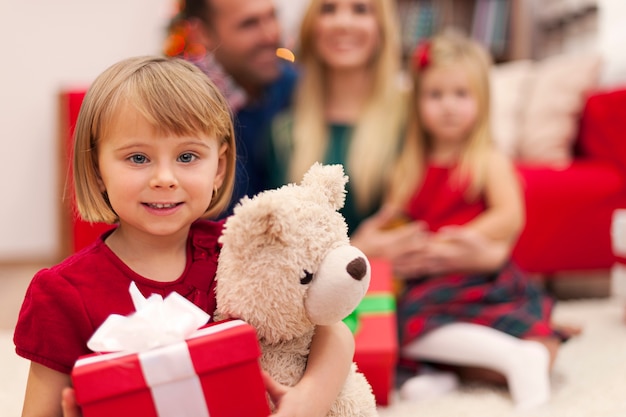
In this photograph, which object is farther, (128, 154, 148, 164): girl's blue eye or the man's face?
the man's face

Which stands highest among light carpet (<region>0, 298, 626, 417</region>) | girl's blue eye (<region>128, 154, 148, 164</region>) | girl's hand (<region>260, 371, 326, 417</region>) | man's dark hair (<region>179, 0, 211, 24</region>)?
man's dark hair (<region>179, 0, 211, 24</region>)

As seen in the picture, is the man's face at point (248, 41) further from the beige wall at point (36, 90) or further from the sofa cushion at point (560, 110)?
the beige wall at point (36, 90)

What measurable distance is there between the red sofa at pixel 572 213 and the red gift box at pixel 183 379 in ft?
4.68

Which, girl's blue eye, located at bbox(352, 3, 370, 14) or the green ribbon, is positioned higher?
girl's blue eye, located at bbox(352, 3, 370, 14)

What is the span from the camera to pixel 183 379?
51cm

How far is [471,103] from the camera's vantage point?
1336 mm

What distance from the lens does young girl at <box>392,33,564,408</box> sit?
3.85 ft

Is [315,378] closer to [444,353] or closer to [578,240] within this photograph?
[444,353]

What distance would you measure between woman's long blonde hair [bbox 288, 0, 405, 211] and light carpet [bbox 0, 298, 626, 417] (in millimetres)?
441

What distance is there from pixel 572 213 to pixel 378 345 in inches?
40.3

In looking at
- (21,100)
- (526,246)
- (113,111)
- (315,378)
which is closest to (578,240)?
(526,246)

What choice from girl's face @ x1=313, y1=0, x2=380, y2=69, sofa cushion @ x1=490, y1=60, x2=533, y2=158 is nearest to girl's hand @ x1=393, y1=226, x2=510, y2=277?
girl's face @ x1=313, y1=0, x2=380, y2=69

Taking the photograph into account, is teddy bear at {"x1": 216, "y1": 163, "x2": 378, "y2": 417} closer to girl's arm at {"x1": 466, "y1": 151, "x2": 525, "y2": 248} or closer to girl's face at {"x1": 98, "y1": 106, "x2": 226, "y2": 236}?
girl's face at {"x1": 98, "y1": 106, "x2": 226, "y2": 236}

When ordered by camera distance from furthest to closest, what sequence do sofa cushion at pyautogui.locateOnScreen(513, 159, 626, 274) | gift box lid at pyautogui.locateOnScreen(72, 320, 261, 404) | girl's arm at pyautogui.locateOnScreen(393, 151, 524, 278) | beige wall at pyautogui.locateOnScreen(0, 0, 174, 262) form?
beige wall at pyautogui.locateOnScreen(0, 0, 174, 262), sofa cushion at pyautogui.locateOnScreen(513, 159, 626, 274), girl's arm at pyautogui.locateOnScreen(393, 151, 524, 278), gift box lid at pyautogui.locateOnScreen(72, 320, 261, 404)
